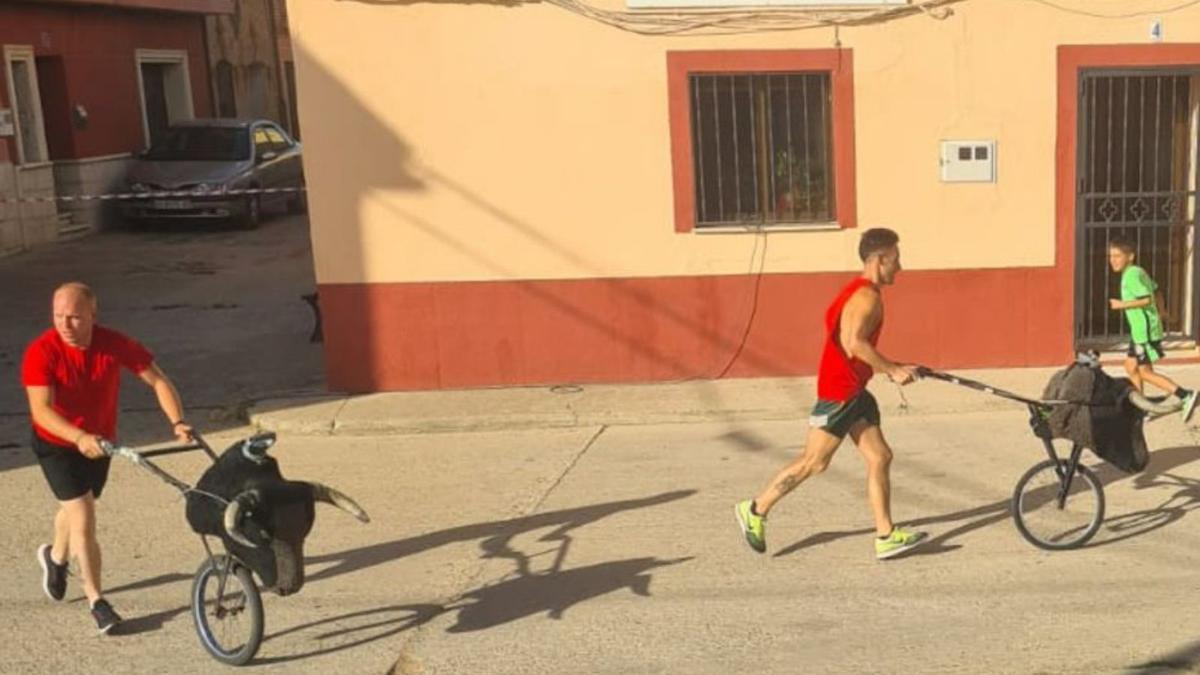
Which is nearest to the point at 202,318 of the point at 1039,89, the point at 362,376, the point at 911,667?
the point at 362,376

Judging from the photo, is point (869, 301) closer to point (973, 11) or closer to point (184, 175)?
point (973, 11)

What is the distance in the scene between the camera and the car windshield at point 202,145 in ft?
63.7

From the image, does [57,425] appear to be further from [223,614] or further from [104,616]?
[223,614]

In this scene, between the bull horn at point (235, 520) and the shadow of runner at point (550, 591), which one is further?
the shadow of runner at point (550, 591)

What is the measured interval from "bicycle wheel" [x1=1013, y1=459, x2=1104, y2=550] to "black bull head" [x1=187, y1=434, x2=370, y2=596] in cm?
321

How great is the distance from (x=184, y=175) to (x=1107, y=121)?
45.4 ft

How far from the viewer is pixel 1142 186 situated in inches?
393

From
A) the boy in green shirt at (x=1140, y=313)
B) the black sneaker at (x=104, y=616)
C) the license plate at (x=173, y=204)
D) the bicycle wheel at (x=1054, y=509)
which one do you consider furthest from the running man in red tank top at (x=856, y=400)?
the license plate at (x=173, y=204)

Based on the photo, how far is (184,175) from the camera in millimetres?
19125

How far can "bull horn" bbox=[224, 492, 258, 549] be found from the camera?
4.64 m

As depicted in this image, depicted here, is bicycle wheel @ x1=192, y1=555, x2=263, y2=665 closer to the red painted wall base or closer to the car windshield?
the red painted wall base

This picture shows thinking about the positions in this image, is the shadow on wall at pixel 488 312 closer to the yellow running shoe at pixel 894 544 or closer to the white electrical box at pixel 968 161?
the white electrical box at pixel 968 161

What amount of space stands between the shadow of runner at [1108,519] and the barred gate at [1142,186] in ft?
9.42

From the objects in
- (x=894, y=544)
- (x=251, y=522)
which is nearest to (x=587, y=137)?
(x=894, y=544)
